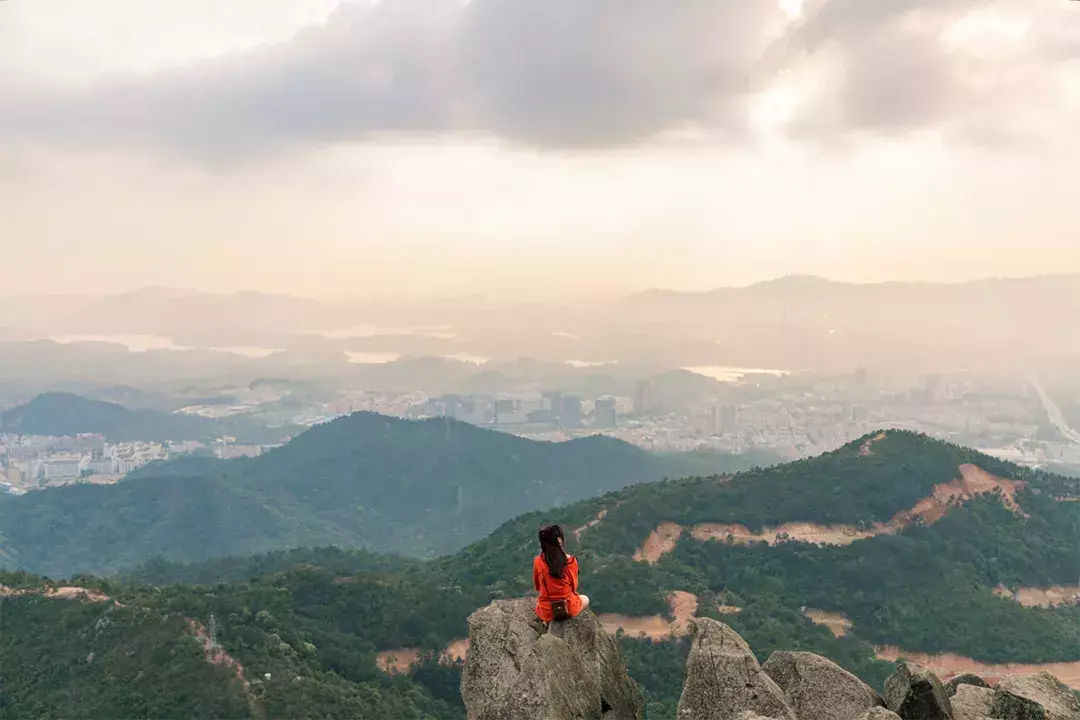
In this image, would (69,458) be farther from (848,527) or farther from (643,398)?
(848,527)

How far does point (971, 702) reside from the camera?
9664 millimetres

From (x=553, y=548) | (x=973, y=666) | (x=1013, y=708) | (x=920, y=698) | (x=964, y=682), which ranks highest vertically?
(x=553, y=548)

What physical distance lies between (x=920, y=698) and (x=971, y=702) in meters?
0.91

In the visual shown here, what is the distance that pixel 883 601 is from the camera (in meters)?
48.1

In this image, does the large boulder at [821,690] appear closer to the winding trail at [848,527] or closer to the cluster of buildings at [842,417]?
the winding trail at [848,527]

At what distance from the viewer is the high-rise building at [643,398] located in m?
187

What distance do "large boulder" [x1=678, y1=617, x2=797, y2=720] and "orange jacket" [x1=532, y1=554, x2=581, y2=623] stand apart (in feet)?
6.07

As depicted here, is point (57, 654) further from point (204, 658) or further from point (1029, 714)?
point (1029, 714)

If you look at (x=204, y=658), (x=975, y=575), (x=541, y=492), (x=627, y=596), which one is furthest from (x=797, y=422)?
(x=204, y=658)

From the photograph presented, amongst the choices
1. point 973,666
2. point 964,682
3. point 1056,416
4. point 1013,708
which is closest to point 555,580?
point 1013,708

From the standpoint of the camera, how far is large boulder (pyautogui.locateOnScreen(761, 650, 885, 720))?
9953mm

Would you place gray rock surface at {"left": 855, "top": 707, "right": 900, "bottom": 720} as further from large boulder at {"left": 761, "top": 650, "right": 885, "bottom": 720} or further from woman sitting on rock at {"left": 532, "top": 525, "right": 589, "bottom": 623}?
woman sitting on rock at {"left": 532, "top": 525, "right": 589, "bottom": 623}

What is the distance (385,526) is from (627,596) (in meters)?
91.2

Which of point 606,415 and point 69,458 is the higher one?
point 606,415
